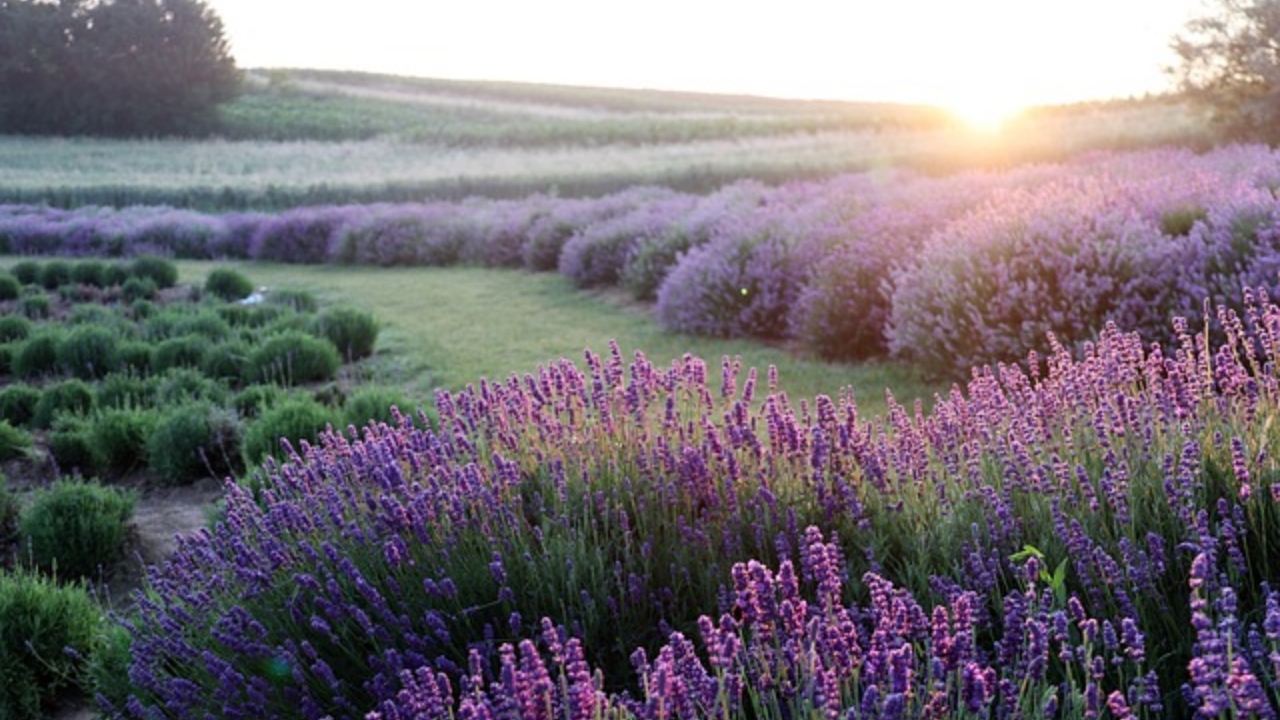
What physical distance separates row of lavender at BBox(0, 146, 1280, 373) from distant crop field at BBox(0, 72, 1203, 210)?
676 cm

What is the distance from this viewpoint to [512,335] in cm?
1012

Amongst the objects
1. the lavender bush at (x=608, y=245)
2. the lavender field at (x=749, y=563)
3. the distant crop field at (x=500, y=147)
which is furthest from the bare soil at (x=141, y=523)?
the distant crop field at (x=500, y=147)

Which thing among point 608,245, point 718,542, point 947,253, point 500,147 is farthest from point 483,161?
point 718,542

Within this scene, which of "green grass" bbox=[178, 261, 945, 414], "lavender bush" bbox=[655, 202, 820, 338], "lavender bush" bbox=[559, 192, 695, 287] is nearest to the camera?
"green grass" bbox=[178, 261, 945, 414]

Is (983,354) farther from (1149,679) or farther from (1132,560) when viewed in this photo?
(1149,679)

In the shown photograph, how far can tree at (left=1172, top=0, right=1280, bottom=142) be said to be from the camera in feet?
51.7

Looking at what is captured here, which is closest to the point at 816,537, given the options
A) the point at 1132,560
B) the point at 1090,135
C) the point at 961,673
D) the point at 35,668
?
the point at 961,673

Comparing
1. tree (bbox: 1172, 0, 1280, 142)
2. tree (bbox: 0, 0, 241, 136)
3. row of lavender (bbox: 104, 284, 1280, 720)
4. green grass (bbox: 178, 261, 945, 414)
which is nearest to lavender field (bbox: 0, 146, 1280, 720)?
row of lavender (bbox: 104, 284, 1280, 720)

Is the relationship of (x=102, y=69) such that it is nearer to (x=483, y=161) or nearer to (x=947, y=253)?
(x=483, y=161)

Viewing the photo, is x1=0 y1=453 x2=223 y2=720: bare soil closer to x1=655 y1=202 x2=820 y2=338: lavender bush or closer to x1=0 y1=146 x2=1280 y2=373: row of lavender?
x1=0 y1=146 x2=1280 y2=373: row of lavender

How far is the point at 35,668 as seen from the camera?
3959 millimetres

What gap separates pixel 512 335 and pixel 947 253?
4.11 m

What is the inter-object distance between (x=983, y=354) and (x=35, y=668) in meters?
5.12

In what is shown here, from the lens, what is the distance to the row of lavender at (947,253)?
6406 millimetres
